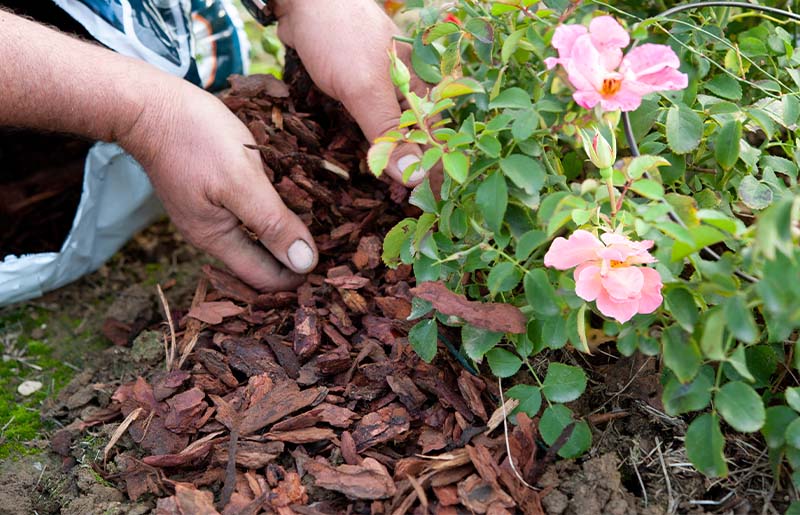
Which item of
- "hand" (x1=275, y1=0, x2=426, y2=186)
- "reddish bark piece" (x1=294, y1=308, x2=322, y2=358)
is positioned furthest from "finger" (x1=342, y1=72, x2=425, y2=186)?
"reddish bark piece" (x1=294, y1=308, x2=322, y2=358)

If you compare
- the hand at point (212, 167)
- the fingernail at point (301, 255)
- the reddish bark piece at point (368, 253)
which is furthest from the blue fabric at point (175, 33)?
the reddish bark piece at point (368, 253)

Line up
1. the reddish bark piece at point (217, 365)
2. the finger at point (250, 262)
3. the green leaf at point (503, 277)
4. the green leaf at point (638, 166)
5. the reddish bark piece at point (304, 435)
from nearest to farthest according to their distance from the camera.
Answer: the green leaf at point (638, 166)
the green leaf at point (503, 277)
the reddish bark piece at point (304, 435)
the reddish bark piece at point (217, 365)
the finger at point (250, 262)

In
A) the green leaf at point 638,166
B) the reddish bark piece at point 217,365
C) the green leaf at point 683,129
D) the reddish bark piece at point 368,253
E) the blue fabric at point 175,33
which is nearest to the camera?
the green leaf at point 638,166

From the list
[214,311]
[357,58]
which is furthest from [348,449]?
[357,58]

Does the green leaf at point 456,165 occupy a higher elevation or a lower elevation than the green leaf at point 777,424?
higher

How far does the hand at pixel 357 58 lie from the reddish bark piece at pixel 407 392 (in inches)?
16.9

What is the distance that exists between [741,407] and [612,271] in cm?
27

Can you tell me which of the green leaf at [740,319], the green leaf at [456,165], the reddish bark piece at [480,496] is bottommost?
the reddish bark piece at [480,496]

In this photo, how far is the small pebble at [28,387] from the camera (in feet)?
5.85

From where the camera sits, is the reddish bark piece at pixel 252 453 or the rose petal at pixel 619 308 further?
the reddish bark piece at pixel 252 453

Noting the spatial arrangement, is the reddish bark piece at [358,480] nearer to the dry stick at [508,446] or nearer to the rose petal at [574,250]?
the dry stick at [508,446]

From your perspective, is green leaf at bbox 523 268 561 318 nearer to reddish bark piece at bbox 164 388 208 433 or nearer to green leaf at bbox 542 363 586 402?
green leaf at bbox 542 363 586 402

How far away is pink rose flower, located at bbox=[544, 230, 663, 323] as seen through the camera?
1.02 m

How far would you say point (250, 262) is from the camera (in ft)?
5.82
